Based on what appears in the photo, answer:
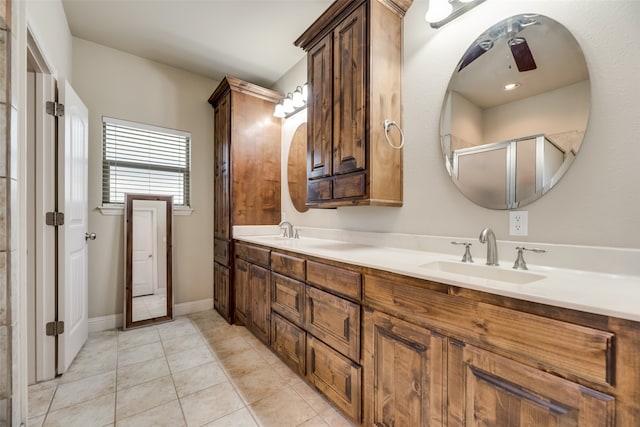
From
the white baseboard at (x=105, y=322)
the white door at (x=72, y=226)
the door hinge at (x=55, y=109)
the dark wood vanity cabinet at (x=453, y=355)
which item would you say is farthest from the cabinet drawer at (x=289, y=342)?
the door hinge at (x=55, y=109)

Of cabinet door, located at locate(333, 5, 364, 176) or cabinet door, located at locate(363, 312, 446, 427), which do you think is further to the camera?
cabinet door, located at locate(333, 5, 364, 176)

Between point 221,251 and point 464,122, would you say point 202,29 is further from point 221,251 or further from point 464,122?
point 464,122

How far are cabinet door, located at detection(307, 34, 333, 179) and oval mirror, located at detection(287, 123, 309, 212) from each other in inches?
26.4

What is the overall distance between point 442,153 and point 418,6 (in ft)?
3.24

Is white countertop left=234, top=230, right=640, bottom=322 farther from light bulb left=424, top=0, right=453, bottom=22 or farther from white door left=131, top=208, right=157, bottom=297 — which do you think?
white door left=131, top=208, right=157, bottom=297

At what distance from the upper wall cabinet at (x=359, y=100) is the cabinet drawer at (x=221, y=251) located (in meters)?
1.42

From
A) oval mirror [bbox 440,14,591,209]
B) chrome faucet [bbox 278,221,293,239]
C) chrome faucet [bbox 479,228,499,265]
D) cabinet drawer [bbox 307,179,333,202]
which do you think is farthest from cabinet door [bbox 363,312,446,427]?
chrome faucet [bbox 278,221,293,239]

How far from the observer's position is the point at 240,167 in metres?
2.90

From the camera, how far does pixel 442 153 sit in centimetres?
163

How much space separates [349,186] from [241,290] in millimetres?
1574

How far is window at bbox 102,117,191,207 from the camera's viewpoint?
9.17 feet

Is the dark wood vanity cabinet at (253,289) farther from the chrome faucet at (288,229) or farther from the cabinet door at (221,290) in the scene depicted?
the chrome faucet at (288,229)

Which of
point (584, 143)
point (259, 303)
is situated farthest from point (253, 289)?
point (584, 143)

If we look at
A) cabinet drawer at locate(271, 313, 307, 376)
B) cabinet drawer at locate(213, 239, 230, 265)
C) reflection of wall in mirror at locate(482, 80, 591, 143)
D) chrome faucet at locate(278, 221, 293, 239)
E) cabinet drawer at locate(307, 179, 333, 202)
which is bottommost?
cabinet drawer at locate(271, 313, 307, 376)
